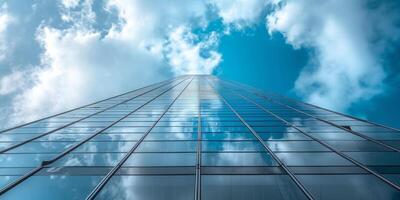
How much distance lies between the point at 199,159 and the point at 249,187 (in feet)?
8.48

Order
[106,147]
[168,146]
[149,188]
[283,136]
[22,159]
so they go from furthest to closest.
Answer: [283,136] → [106,147] → [168,146] → [22,159] → [149,188]

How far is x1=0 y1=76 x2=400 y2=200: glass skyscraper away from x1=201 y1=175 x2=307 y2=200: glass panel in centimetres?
3

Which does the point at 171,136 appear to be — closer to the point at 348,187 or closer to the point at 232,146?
the point at 232,146

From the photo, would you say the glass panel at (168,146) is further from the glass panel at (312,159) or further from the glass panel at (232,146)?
the glass panel at (312,159)

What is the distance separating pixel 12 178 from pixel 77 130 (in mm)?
6348

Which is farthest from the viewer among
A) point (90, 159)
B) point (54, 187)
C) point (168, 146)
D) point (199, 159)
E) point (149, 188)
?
point (168, 146)

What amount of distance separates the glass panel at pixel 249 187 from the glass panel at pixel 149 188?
533mm

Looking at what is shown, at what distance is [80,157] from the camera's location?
39.1ft

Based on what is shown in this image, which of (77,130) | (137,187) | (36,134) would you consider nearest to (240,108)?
(77,130)

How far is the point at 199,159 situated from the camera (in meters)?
11.5

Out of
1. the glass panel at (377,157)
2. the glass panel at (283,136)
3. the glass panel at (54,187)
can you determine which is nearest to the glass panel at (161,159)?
the glass panel at (54,187)

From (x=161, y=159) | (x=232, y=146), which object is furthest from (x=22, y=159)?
(x=232, y=146)

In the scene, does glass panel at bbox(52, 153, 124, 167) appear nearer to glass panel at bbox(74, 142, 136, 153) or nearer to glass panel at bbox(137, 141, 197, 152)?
glass panel at bbox(74, 142, 136, 153)

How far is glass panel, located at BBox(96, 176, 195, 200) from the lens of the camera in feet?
28.9
